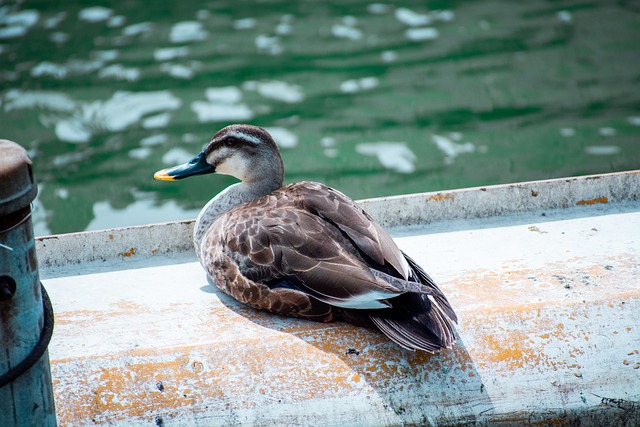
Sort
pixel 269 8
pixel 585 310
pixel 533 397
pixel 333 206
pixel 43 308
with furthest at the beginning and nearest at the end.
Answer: pixel 269 8 → pixel 333 206 → pixel 585 310 → pixel 533 397 → pixel 43 308

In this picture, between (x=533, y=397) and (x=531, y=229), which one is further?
(x=531, y=229)

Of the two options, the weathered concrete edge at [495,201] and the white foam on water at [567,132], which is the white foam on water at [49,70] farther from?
the weathered concrete edge at [495,201]

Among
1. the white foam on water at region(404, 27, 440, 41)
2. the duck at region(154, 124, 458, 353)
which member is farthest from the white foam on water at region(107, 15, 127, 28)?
the duck at region(154, 124, 458, 353)

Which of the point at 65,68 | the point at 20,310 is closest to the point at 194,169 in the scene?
the point at 20,310

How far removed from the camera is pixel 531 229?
403 centimetres

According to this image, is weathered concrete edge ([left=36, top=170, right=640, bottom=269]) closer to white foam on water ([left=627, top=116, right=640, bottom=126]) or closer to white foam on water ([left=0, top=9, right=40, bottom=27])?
white foam on water ([left=627, top=116, right=640, bottom=126])

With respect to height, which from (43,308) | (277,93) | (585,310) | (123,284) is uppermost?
(43,308)

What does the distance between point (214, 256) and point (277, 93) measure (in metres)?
5.43

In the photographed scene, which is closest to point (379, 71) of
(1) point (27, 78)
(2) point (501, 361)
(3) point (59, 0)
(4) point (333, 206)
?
(1) point (27, 78)

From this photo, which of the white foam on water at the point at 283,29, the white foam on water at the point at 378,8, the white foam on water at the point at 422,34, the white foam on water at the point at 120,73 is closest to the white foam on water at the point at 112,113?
the white foam on water at the point at 120,73

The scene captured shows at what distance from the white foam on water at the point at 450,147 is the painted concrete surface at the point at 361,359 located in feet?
13.0

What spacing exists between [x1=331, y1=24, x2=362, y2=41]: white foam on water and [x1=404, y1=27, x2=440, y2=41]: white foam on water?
0.64 meters

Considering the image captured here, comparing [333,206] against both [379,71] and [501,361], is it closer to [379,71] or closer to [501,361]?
[501,361]

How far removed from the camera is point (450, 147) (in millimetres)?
7605
